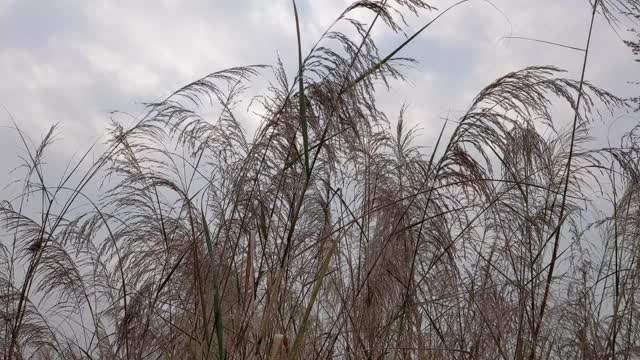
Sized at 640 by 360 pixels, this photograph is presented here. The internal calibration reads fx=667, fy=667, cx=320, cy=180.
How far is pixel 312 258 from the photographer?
112 inches

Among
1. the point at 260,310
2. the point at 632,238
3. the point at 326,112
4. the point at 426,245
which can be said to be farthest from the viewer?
the point at 632,238

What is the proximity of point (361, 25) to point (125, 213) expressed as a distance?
1945 mm

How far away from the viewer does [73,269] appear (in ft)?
11.5

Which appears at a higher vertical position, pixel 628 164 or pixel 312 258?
pixel 628 164

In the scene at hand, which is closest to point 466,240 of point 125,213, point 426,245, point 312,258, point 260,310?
point 426,245

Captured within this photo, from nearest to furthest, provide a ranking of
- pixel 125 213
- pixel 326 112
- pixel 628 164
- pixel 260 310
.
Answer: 1. pixel 326 112
2. pixel 260 310
3. pixel 628 164
4. pixel 125 213

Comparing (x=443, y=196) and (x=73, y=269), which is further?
(x=73, y=269)

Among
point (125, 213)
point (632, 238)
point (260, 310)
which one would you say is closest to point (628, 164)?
point (632, 238)

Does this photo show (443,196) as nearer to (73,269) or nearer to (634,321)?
(634,321)

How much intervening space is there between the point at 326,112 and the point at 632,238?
1.99m

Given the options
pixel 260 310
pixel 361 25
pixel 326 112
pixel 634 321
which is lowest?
pixel 260 310

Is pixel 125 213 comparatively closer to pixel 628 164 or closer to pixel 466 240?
pixel 466 240

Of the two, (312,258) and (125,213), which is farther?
(125,213)

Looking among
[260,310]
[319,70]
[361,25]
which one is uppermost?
[361,25]
